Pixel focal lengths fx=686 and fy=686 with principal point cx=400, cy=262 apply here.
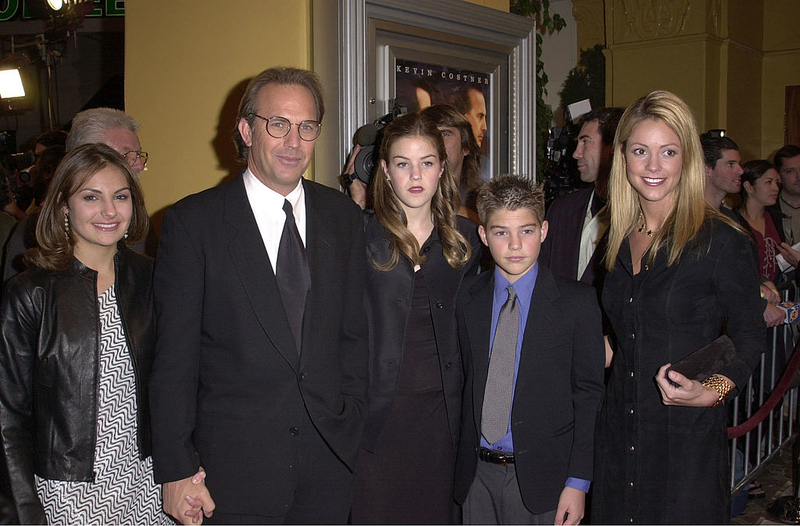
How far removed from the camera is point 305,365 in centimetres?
193

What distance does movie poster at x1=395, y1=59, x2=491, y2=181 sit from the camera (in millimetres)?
3135

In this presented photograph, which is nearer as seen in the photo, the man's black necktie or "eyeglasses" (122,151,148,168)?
the man's black necktie

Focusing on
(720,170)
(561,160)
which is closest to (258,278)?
(561,160)

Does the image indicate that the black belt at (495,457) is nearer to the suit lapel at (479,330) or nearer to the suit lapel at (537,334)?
the suit lapel at (479,330)

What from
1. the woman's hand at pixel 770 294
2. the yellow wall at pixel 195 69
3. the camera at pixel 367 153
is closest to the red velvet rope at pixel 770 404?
the woman's hand at pixel 770 294

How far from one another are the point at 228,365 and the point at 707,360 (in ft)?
4.41

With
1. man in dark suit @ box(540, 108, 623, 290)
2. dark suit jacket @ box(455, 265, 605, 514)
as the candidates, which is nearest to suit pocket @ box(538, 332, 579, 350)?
dark suit jacket @ box(455, 265, 605, 514)

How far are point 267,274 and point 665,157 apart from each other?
4.04 feet

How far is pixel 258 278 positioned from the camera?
1890 millimetres

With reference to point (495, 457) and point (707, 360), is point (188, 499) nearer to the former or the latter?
point (495, 457)

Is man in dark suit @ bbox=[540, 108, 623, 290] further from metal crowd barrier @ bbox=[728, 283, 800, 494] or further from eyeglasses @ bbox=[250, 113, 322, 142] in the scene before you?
metal crowd barrier @ bbox=[728, 283, 800, 494]

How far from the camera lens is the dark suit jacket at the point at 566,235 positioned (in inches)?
120

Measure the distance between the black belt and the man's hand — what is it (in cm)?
86

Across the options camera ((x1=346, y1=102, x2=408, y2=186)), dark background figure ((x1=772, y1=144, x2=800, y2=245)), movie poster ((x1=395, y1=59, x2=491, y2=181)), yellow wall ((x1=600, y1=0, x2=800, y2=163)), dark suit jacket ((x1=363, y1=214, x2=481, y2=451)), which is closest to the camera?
dark suit jacket ((x1=363, y1=214, x2=481, y2=451))
